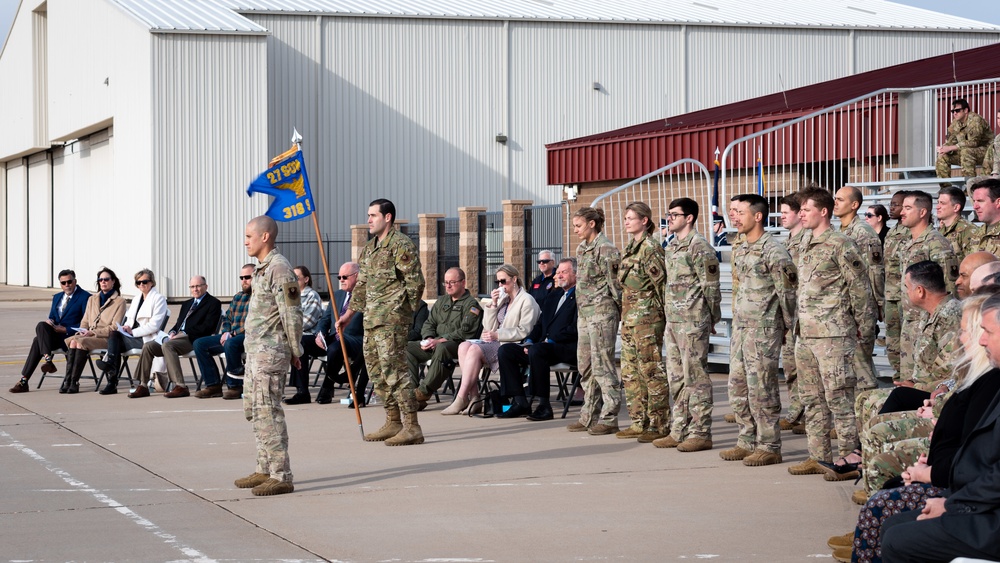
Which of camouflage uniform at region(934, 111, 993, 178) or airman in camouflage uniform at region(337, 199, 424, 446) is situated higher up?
camouflage uniform at region(934, 111, 993, 178)

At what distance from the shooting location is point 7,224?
50125 mm

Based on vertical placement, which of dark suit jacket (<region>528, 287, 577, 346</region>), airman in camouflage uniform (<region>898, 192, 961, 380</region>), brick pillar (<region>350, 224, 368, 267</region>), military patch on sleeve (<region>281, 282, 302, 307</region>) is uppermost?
brick pillar (<region>350, 224, 368, 267</region>)

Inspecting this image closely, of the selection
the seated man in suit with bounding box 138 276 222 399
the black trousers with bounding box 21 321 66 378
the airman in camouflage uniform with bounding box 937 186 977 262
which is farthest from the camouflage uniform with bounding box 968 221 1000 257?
the black trousers with bounding box 21 321 66 378

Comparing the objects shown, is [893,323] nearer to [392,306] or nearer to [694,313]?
[694,313]

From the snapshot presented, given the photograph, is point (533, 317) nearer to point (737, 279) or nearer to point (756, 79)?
point (737, 279)

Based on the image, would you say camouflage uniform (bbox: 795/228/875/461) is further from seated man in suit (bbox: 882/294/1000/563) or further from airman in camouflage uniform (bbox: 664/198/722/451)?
seated man in suit (bbox: 882/294/1000/563)

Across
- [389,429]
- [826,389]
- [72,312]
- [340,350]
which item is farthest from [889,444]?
[72,312]

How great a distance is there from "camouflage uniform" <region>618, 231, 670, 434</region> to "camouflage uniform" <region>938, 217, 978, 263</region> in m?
2.23

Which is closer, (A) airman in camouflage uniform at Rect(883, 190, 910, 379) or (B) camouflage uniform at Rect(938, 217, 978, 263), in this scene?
(B) camouflage uniform at Rect(938, 217, 978, 263)

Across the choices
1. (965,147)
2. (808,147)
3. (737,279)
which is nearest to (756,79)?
(808,147)

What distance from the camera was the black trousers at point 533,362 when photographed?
1212 cm

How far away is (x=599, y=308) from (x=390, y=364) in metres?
1.83

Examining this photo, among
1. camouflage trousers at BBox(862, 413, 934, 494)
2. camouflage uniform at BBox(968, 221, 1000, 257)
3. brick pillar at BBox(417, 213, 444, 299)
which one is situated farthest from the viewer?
brick pillar at BBox(417, 213, 444, 299)

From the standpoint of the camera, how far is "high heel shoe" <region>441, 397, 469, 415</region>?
41.3 feet
